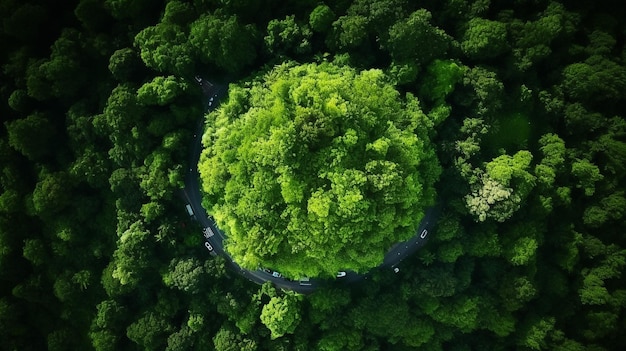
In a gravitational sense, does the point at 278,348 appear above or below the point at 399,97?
below

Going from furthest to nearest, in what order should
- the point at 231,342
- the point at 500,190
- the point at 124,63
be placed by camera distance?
the point at 231,342
the point at 124,63
the point at 500,190

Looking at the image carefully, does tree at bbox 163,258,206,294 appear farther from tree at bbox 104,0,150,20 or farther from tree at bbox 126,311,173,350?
tree at bbox 104,0,150,20

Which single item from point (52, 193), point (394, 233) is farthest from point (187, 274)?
point (394, 233)

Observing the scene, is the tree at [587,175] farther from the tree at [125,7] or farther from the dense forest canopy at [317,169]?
the tree at [125,7]

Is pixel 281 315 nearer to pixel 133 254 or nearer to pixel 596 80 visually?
pixel 133 254

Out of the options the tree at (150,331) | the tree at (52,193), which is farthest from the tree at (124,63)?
the tree at (150,331)

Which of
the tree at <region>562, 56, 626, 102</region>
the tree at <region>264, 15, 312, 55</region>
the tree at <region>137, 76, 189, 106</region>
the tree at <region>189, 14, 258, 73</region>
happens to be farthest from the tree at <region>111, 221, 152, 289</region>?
the tree at <region>562, 56, 626, 102</region>

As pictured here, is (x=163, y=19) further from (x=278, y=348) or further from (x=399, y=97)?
(x=278, y=348)

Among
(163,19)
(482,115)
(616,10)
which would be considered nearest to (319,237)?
(482,115)
